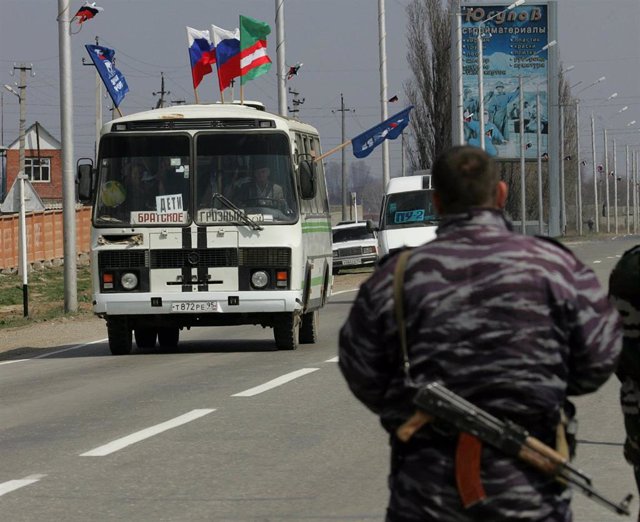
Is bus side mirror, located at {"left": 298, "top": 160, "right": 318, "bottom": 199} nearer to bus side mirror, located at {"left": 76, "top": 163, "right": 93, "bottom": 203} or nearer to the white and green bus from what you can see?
the white and green bus

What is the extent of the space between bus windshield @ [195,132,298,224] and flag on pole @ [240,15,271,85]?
1273 centimetres

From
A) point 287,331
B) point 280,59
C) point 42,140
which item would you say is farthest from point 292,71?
point 42,140

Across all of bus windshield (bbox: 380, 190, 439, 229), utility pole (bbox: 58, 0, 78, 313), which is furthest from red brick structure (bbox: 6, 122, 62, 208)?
utility pole (bbox: 58, 0, 78, 313)

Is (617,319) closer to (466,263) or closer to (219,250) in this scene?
(466,263)

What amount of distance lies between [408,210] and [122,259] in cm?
1409

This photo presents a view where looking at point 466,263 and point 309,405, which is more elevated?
point 466,263

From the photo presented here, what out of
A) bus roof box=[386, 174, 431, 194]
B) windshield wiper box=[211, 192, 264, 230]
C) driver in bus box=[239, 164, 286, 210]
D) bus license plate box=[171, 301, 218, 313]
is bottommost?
bus license plate box=[171, 301, 218, 313]

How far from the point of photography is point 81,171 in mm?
18656

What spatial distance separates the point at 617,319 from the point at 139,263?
1511 cm

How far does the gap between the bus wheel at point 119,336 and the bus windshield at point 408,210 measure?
12598 millimetres

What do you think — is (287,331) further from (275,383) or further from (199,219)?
(275,383)

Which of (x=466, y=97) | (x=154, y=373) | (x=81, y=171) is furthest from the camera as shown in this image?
(x=466, y=97)

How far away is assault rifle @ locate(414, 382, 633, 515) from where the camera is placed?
403 centimetres

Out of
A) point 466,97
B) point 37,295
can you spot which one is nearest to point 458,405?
point 37,295
